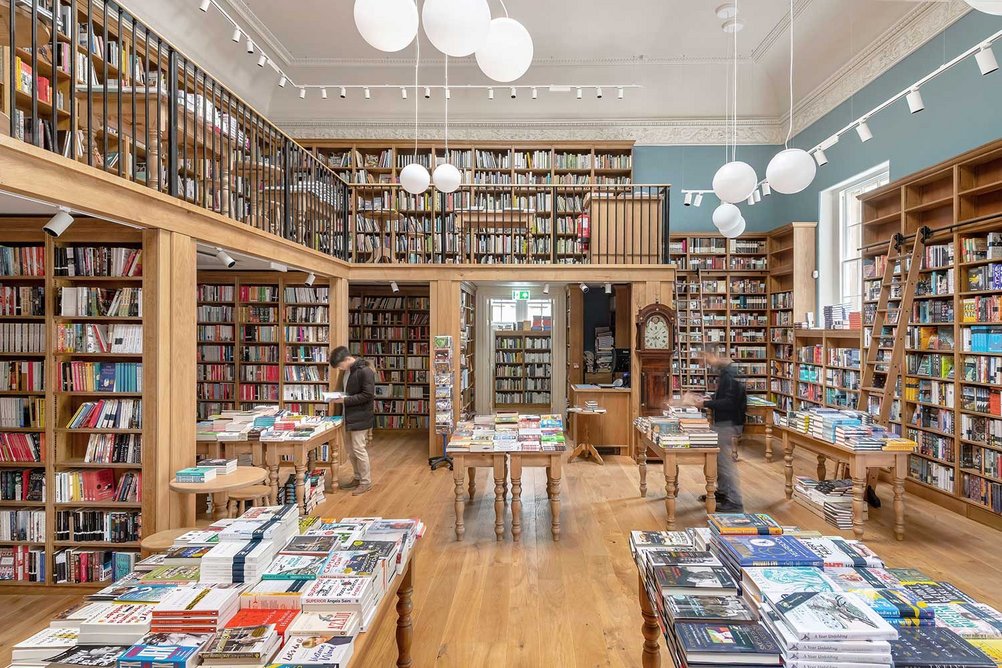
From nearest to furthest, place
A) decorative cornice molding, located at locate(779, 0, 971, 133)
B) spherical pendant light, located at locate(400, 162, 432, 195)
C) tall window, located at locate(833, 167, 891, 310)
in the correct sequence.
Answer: spherical pendant light, located at locate(400, 162, 432, 195)
decorative cornice molding, located at locate(779, 0, 971, 133)
tall window, located at locate(833, 167, 891, 310)

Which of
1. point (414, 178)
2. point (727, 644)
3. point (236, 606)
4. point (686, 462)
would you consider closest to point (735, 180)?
point (686, 462)

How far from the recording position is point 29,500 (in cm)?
362

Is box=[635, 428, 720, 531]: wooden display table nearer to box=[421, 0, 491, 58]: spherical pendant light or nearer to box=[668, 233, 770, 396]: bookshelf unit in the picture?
box=[421, 0, 491, 58]: spherical pendant light

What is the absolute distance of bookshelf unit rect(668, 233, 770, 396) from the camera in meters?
8.98

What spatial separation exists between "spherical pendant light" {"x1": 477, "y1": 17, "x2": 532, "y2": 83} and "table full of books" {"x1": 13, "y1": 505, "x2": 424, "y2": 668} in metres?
2.07

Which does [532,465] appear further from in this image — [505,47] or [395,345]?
[395,345]

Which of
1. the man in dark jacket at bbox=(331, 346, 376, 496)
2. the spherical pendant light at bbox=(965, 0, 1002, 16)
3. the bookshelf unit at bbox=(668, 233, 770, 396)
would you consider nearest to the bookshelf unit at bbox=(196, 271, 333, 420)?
the man in dark jacket at bbox=(331, 346, 376, 496)

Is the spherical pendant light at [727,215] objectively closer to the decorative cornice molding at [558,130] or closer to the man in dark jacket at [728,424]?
the man in dark jacket at [728,424]

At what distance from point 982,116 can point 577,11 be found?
16.7ft

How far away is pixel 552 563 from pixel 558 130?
315 inches

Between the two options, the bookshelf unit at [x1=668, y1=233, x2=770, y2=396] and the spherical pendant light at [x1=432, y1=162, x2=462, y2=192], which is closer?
the spherical pendant light at [x1=432, y1=162, x2=462, y2=192]

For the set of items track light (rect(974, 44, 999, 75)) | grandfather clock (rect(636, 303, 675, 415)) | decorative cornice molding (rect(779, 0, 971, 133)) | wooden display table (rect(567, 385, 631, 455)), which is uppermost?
decorative cornice molding (rect(779, 0, 971, 133))

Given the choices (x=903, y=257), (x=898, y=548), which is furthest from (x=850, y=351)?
(x=898, y=548)

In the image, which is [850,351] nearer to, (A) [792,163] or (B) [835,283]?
(B) [835,283]
